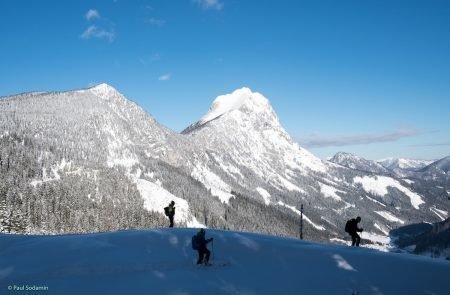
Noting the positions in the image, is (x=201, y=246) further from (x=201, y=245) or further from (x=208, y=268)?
(x=208, y=268)

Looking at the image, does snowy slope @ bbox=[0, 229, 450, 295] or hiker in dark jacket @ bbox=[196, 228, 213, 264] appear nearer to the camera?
snowy slope @ bbox=[0, 229, 450, 295]

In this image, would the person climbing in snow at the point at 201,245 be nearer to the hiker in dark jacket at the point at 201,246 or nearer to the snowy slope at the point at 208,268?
the hiker in dark jacket at the point at 201,246

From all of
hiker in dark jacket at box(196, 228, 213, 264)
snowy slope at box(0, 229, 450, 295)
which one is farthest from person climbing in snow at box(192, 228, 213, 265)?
snowy slope at box(0, 229, 450, 295)

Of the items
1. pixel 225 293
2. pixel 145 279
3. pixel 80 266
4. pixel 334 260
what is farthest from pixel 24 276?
pixel 334 260

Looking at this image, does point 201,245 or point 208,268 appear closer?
point 208,268

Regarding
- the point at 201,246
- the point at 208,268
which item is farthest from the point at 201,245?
the point at 208,268

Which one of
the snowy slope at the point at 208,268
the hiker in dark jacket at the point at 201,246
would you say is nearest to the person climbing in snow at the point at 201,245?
the hiker in dark jacket at the point at 201,246

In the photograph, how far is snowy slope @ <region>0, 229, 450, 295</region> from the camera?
19688 mm

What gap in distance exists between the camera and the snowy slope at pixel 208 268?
19688 mm

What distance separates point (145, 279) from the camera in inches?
805

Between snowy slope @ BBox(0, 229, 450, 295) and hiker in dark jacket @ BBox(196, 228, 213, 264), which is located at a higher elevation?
hiker in dark jacket @ BBox(196, 228, 213, 264)

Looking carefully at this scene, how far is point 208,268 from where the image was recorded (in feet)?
74.1

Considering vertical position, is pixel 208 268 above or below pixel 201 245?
below

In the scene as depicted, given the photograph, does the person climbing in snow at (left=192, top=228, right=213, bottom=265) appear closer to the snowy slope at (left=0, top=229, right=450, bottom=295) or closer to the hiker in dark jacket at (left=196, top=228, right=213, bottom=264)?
the hiker in dark jacket at (left=196, top=228, right=213, bottom=264)
